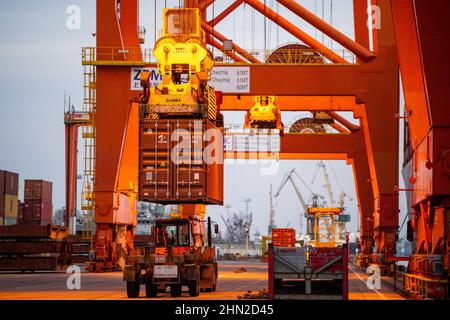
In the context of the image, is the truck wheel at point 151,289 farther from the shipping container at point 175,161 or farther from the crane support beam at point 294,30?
the crane support beam at point 294,30

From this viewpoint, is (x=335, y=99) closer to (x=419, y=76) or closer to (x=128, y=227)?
(x=128, y=227)

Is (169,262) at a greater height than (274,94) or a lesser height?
lesser

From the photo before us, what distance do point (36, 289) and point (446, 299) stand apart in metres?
13.8

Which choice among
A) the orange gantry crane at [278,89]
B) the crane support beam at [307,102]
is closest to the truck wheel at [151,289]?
the orange gantry crane at [278,89]

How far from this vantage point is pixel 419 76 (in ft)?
80.4

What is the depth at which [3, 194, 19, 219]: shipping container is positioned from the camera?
2712 inches

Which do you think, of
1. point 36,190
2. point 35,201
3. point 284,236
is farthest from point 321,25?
point 35,201

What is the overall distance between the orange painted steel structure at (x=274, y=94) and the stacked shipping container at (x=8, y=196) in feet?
75.6

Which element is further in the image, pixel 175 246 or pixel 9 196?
pixel 9 196

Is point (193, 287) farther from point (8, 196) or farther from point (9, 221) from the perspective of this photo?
point (9, 221)

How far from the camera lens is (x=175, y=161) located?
26.8 metres

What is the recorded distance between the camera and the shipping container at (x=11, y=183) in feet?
227

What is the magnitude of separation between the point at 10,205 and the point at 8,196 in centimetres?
78
